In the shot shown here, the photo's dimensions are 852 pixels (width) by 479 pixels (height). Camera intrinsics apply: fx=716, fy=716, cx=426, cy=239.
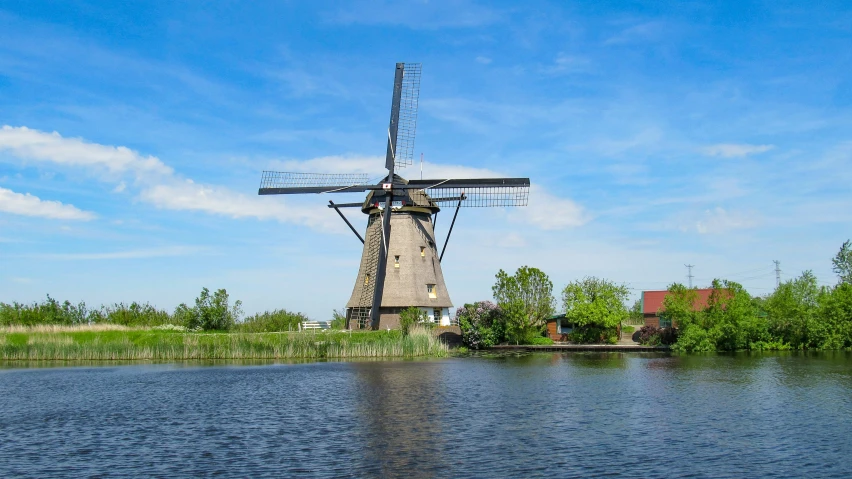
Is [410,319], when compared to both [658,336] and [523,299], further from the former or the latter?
[658,336]

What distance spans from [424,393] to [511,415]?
480 centimetres

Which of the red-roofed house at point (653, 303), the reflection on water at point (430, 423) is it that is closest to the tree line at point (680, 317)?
the red-roofed house at point (653, 303)

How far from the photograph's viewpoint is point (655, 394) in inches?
903

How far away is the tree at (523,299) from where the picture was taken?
4656 centimetres

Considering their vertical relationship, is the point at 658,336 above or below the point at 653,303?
below

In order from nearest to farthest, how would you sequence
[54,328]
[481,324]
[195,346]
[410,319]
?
[195,346] < [54,328] < [410,319] < [481,324]

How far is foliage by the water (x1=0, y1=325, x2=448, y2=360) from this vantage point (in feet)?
124

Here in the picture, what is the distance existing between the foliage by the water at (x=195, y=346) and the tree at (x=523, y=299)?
781 cm

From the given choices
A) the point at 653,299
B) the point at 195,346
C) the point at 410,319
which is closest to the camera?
the point at 195,346

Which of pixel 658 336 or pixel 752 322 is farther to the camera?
pixel 658 336

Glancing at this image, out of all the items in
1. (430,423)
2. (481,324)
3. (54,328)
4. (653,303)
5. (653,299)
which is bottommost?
(430,423)

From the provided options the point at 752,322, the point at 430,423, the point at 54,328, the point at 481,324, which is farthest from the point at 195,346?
the point at 752,322

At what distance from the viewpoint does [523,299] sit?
4703 centimetres

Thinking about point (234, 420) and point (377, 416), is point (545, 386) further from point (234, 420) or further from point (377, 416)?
point (234, 420)
